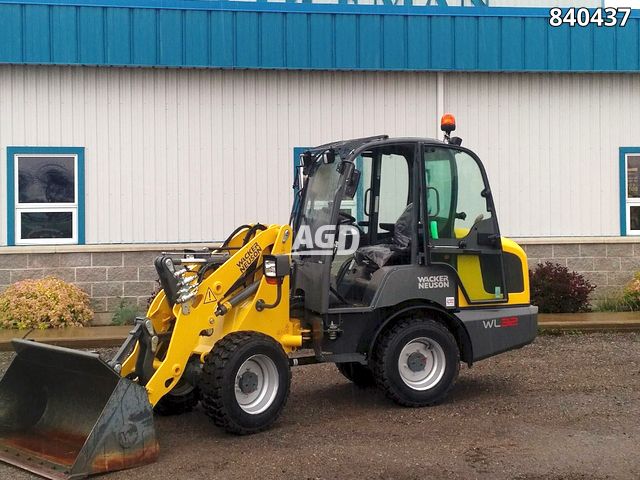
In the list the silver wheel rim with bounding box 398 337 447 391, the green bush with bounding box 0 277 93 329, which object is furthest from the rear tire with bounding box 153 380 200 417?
the green bush with bounding box 0 277 93 329

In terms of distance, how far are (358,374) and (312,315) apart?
4.24 feet

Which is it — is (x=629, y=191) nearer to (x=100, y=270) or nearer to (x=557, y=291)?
(x=557, y=291)

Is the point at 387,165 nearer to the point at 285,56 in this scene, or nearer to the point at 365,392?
the point at 365,392

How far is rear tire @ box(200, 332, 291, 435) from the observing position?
6418mm

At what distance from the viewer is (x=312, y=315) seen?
741 cm

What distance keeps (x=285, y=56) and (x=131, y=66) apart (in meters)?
2.39

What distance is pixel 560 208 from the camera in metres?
13.9

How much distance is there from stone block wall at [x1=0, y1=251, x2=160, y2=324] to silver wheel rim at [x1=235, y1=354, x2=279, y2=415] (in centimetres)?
621

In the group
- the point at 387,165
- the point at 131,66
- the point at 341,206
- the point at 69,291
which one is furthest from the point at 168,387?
→ the point at 131,66

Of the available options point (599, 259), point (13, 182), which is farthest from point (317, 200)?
point (599, 259)

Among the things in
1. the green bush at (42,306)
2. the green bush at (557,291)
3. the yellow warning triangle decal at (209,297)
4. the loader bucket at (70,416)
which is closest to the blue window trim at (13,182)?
the green bush at (42,306)

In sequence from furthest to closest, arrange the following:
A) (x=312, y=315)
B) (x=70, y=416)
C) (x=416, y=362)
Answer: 1. (x=416, y=362)
2. (x=312, y=315)
3. (x=70, y=416)

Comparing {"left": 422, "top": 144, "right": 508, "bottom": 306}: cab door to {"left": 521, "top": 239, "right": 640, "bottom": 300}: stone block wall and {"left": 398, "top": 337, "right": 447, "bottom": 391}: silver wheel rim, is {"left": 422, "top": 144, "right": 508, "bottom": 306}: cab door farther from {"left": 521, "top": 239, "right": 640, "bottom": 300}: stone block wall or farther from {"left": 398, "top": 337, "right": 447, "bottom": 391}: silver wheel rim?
{"left": 521, "top": 239, "right": 640, "bottom": 300}: stone block wall

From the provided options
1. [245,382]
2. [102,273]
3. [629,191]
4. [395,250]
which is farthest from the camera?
[629,191]
